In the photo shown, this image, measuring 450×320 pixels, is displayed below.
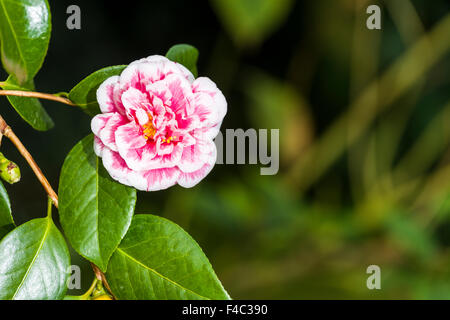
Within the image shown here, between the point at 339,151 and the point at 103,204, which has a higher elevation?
the point at 339,151

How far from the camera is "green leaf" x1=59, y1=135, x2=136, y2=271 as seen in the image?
0.39 m

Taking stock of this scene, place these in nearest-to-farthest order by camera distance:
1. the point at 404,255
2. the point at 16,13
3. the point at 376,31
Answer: the point at 16,13, the point at 404,255, the point at 376,31

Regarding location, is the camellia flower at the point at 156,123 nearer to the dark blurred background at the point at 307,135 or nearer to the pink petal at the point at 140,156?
the pink petal at the point at 140,156

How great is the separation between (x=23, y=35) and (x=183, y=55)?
12 centimetres

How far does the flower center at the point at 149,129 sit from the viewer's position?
401 millimetres

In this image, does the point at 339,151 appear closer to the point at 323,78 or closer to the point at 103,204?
the point at 323,78

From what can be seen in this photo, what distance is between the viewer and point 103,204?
1.32 feet

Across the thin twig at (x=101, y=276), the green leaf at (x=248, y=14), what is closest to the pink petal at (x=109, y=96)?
the thin twig at (x=101, y=276)

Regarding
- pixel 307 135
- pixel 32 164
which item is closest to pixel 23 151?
pixel 32 164

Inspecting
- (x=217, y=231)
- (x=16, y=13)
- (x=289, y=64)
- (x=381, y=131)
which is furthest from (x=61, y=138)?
(x=16, y=13)

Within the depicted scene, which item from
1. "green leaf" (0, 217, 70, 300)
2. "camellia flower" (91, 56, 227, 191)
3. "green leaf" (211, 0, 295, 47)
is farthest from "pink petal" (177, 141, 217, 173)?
"green leaf" (211, 0, 295, 47)

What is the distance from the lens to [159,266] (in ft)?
1.32

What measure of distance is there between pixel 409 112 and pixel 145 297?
1.22 m

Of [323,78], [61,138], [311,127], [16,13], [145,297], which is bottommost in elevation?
[145,297]
